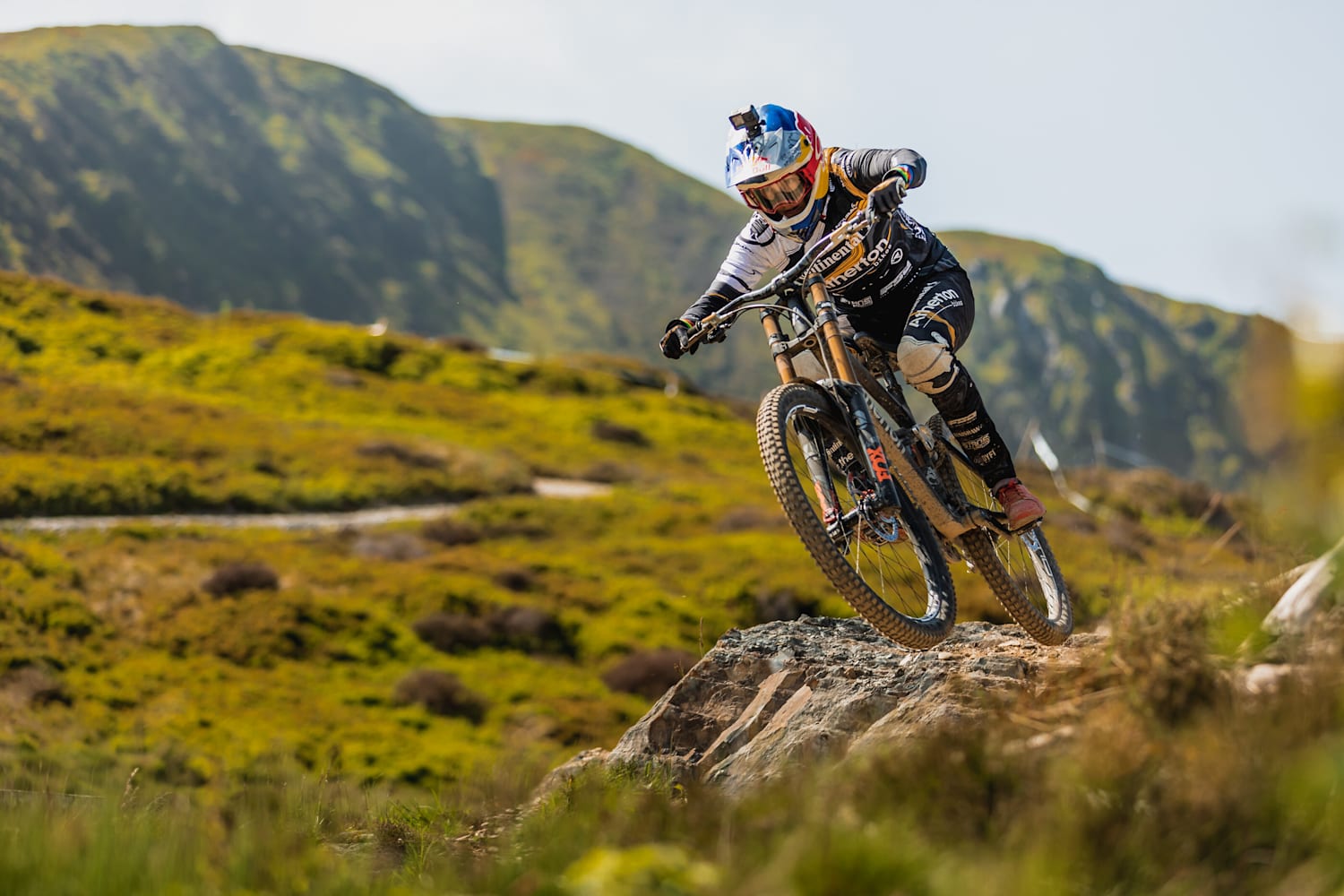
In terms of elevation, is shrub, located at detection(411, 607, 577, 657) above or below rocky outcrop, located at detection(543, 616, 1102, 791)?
below

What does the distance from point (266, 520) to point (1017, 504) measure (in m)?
34.6

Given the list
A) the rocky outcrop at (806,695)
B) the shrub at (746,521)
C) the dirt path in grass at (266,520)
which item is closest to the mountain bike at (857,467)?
the rocky outcrop at (806,695)

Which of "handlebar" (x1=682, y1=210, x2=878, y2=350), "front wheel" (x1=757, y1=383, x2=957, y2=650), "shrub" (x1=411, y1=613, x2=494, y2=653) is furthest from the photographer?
"shrub" (x1=411, y1=613, x2=494, y2=653)

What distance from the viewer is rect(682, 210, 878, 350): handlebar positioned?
7225 mm

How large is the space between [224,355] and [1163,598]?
6083 cm

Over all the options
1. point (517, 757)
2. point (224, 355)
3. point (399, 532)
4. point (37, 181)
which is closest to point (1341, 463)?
point (517, 757)

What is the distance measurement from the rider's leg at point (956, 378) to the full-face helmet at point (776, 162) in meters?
1.00

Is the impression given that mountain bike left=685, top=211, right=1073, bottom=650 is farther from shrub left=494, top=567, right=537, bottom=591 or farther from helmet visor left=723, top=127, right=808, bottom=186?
shrub left=494, top=567, right=537, bottom=591

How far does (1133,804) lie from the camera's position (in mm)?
3646

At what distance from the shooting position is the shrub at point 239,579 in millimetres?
29547

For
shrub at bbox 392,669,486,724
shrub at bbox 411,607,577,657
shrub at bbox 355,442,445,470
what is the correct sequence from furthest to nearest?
1. shrub at bbox 355,442,445,470
2. shrub at bbox 411,607,577,657
3. shrub at bbox 392,669,486,724

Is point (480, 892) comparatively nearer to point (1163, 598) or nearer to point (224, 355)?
point (1163, 598)

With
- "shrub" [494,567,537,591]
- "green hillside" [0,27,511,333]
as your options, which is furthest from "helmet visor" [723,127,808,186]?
"green hillside" [0,27,511,333]

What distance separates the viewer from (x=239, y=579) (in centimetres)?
3008
